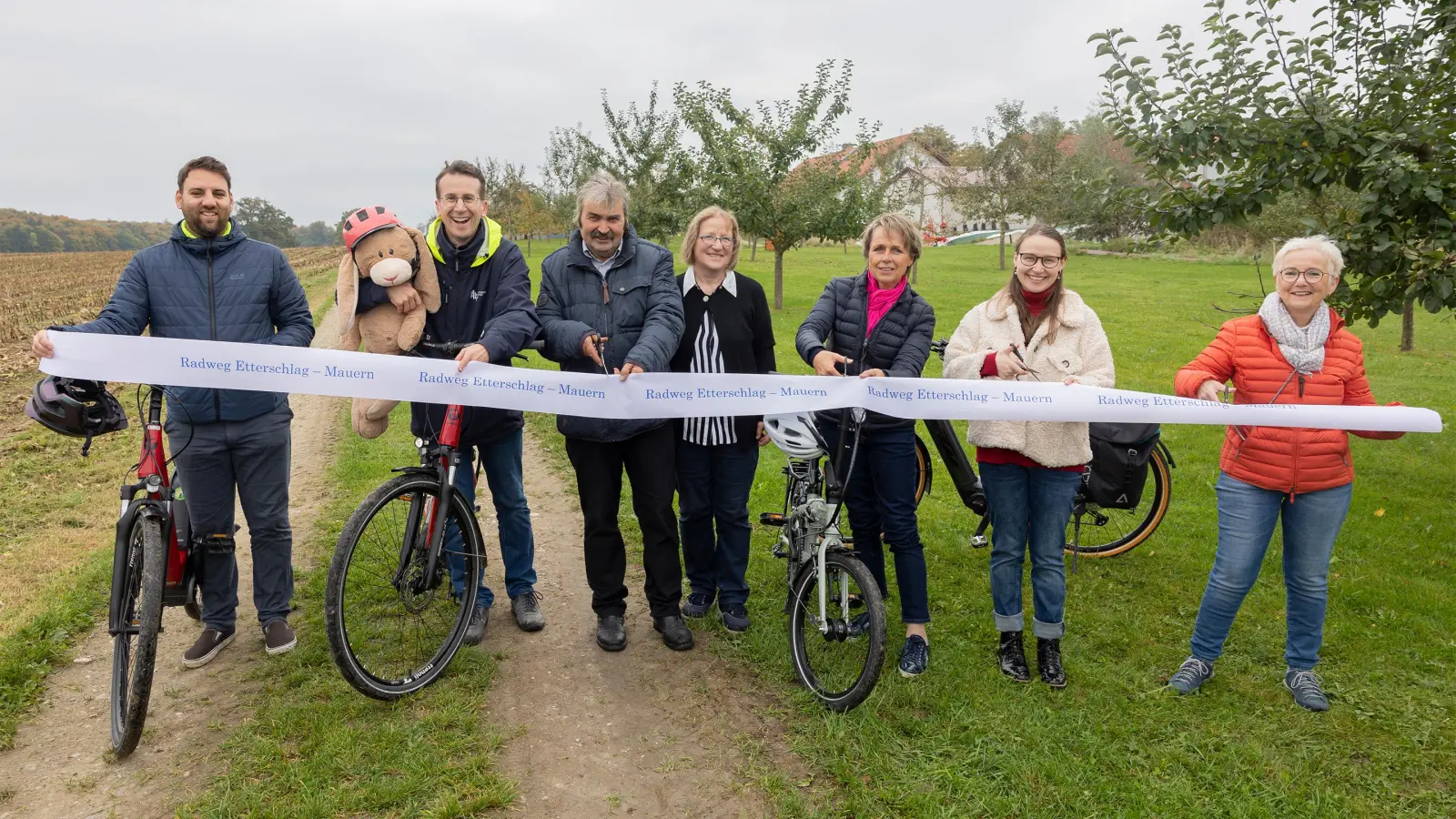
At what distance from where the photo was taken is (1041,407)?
12.7 feet

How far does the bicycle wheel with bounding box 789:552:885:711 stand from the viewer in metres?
3.64

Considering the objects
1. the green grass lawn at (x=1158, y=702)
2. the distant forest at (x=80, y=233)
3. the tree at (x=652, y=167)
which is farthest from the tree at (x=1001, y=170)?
the distant forest at (x=80, y=233)

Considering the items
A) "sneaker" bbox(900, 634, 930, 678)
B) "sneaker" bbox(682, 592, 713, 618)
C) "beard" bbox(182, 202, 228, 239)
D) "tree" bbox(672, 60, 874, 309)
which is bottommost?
"sneaker" bbox(900, 634, 930, 678)

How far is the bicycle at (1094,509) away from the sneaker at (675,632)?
80.8 inches

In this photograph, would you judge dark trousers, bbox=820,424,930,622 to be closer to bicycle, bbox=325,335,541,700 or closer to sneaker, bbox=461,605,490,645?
bicycle, bbox=325,335,541,700

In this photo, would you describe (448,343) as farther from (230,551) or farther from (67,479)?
(67,479)

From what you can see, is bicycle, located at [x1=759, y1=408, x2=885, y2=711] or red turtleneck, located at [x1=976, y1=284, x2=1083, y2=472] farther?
red turtleneck, located at [x1=976, y1=284, x2=1083, y2=472]

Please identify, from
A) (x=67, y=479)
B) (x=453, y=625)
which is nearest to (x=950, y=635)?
(x=453, y=625)

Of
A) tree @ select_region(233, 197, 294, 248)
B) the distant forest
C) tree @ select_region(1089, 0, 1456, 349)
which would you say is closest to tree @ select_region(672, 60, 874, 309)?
tree @ select_region(1089, 0, 1456, 349)

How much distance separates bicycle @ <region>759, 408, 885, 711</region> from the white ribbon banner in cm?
18

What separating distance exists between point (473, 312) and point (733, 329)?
1.29 m

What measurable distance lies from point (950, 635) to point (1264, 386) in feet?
6.36

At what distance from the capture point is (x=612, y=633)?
4.41m

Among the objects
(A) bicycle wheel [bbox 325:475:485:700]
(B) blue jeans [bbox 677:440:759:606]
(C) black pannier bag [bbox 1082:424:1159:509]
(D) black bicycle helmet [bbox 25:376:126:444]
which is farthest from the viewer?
(C) black pannier bag [bbox 1082:424:1159:509]
